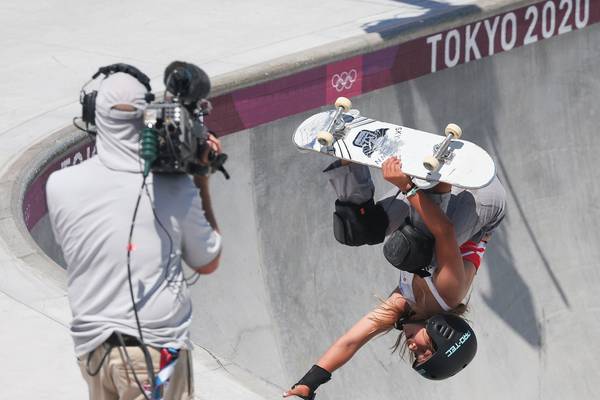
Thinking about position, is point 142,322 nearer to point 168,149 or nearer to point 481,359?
point 168,149

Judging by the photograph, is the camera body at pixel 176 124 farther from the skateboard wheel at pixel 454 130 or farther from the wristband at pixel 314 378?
the wristband at pixel 314 378

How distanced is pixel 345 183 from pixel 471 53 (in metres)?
7.17

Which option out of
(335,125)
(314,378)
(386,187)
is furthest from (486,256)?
(314,378)

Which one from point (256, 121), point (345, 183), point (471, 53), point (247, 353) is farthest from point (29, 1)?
point (345, 183)

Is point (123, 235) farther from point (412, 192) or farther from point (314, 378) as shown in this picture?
point (314, 378)

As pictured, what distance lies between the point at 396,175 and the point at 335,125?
38.2 inches

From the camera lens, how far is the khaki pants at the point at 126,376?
174 inches

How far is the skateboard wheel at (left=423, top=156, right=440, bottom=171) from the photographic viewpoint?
19.4 feet

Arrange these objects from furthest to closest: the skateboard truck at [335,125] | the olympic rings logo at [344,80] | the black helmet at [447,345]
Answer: the olympic rings logo at [344,80], the skateboard truck at [335,125], the black helmet at [447,345]

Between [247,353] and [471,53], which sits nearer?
[247,353]

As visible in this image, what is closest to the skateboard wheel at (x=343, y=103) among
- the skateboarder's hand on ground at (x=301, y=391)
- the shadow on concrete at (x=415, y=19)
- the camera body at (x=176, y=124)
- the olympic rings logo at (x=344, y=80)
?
the skateboarder's hand on ground at (x=301, y=391)

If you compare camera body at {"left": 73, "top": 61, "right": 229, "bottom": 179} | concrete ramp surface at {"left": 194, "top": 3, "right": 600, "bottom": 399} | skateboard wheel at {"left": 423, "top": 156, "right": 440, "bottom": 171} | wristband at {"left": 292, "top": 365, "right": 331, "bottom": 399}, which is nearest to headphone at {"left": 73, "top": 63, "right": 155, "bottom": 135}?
camera body at {"left": 73, "top": 61, "right": 229, "bottom": 179}

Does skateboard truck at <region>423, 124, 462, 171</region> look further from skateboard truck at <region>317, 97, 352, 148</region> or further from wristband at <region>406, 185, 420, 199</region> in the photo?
skateboard truck at <region>317, 97, 352, 148</region>

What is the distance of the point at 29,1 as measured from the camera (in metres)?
14.4
